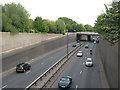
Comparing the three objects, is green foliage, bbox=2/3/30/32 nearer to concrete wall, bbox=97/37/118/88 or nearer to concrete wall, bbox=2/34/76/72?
concrete wall, bbox=2/34/76/72

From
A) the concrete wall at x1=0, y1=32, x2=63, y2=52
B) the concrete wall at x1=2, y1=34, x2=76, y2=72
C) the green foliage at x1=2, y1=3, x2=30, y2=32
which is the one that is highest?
the green foliage at x1=2, y1=3, x2=30, y2=32

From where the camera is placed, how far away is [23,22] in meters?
48.5

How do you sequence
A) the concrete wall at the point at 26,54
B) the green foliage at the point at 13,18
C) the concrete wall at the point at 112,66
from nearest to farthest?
the concrete wall at the point at 112,66 < the concrete wall at the point at 26,54 < the green foliage at the point at 13,18

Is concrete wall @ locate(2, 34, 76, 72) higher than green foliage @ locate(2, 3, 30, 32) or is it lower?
lower

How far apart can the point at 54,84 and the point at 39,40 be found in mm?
41333

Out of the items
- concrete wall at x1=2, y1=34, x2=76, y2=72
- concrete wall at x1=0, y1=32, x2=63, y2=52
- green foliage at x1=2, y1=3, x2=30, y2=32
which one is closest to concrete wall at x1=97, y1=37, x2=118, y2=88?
concrete wall at x1=2, y1=34, x2=76, y2=72


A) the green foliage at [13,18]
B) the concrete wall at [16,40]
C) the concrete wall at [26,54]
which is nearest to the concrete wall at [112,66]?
the concrete wall at [26,54]

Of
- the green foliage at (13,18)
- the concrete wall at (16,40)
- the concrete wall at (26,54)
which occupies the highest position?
the green foliage at (13,18)

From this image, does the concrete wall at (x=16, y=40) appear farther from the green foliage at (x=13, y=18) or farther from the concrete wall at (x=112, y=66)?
the concrete wall at (x=112, y=66)

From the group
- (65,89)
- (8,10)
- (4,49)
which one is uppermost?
(8,10)

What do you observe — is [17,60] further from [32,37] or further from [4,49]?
[32,37]

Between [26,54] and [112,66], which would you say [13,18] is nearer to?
[26,54]

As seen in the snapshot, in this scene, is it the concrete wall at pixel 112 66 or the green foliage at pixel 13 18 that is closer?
the concrete wall at pixel 112 66

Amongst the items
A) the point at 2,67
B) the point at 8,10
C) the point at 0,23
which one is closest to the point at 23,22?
the point at 8,10
